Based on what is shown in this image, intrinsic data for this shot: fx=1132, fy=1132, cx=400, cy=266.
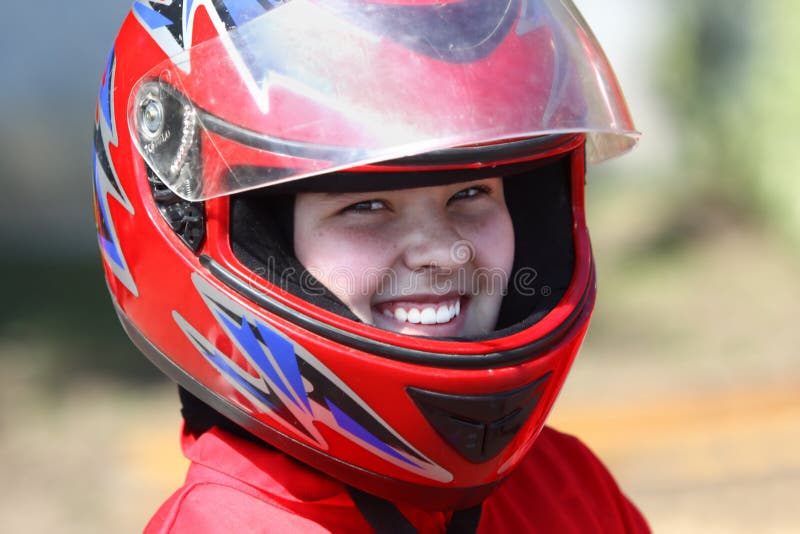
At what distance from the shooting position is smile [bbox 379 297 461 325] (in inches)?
67.7

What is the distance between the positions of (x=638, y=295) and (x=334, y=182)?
4.62 metres

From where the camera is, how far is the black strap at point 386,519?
5.50 feet

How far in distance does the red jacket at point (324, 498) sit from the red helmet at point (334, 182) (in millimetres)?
55

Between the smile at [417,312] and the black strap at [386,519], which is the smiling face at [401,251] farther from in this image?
the black strap at [386,519]

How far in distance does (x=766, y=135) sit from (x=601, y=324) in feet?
6.00

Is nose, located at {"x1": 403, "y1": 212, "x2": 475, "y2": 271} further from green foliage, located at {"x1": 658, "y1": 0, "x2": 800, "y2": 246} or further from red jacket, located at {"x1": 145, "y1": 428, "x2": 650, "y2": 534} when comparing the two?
green foliage, located at {"x1": 658, "y1": 0, "x2": 800, "y2": 246}

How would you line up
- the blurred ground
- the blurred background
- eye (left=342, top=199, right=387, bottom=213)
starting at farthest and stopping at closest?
the blurred background < the blurred ground < eye (left=342, top=199, right=387, bottom=213)

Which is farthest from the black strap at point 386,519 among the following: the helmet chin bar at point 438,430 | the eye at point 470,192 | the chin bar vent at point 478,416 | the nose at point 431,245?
the eye at point 470,192

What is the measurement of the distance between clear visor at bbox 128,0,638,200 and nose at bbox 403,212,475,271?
0.54 ft

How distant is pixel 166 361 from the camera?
5.86 feet

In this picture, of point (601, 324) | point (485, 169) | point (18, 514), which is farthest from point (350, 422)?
point (601, 324)

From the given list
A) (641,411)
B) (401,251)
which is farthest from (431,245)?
(641,411)

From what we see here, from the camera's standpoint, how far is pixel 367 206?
168 cm

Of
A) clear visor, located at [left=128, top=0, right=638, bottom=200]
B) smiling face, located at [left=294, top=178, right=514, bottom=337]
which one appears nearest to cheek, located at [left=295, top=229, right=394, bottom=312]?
smiling face, located at [left=294, top=178, right=514, bottom=337]
